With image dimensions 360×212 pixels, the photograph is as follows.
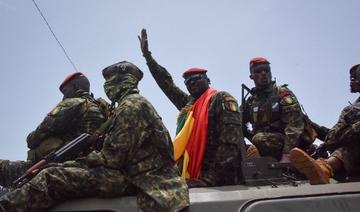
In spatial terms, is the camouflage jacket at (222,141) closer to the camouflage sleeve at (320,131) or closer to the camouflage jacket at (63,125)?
the camouflage jacket at (63,125)

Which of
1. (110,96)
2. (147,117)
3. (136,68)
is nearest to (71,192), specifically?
(147,117)

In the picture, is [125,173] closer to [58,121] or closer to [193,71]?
[58,121]

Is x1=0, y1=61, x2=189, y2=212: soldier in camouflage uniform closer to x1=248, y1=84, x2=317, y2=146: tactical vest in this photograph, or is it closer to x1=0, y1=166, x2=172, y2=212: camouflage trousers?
x1=0, y1=166, x2=172, y2=212: camouflage trousers

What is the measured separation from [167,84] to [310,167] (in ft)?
9.10

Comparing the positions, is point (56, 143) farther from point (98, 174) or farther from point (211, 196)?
point (211, 196)

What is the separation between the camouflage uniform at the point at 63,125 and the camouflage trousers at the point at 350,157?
7.40 feet

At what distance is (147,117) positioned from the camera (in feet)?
10.4

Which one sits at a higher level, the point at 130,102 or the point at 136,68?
the point at 136,68

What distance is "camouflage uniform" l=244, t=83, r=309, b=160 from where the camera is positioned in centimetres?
442

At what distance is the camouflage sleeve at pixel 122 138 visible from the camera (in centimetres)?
295

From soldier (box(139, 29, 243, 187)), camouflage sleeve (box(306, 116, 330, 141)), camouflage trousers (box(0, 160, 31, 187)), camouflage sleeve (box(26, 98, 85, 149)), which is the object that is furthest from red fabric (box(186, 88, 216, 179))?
camouflage trousers (box(0, 160, 31, 187))

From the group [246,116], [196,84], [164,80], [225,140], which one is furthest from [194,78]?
[225,140]

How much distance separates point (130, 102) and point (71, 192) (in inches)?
30.8

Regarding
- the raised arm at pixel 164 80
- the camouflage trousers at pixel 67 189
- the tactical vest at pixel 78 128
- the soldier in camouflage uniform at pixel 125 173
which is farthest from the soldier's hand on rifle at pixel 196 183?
the raised arm at pixel 164 80
